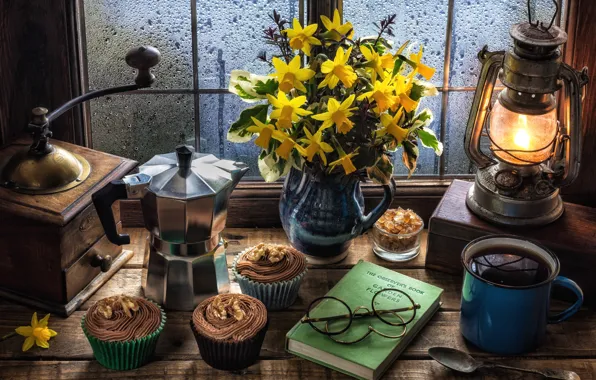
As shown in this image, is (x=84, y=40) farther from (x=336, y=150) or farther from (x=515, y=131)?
(x=515, y=131)

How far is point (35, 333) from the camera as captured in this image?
5.08 ft

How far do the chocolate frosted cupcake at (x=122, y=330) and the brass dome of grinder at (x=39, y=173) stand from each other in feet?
0.74

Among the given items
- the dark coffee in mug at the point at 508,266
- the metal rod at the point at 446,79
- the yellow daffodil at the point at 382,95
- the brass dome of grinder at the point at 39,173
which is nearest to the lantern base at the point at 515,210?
the dark coffee in mug at the point at 508,266

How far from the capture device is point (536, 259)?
1.59m

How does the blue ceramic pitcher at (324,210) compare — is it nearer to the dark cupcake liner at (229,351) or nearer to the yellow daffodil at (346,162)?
the yellow daffodil at (346,162)

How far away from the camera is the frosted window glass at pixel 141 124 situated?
6.11 ft

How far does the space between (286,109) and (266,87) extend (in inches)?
3.6

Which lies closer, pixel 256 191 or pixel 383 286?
pixel 383 286

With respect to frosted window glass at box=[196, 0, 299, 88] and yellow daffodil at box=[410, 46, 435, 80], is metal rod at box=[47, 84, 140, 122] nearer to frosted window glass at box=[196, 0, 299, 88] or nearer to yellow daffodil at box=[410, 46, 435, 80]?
frosted window glass at box=[196, 0, 299, 88]

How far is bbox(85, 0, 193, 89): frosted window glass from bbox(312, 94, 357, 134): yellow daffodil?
1.43ft

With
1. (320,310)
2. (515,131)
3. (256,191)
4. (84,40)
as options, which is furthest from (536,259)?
(84,40)

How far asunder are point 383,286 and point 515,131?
14.0 inches

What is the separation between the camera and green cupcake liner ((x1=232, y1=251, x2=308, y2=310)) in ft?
5.29

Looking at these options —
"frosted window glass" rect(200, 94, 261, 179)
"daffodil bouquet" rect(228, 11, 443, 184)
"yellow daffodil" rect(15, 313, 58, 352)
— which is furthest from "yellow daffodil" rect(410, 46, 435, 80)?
"yellow daffodil" rect(15, 313, 58, 352)
